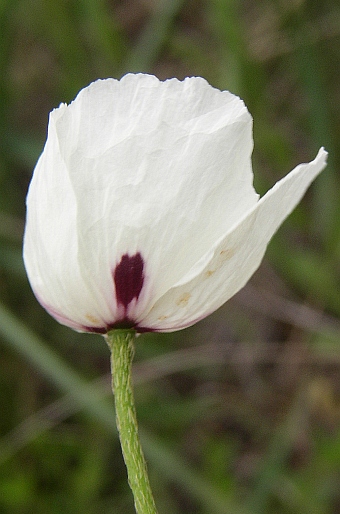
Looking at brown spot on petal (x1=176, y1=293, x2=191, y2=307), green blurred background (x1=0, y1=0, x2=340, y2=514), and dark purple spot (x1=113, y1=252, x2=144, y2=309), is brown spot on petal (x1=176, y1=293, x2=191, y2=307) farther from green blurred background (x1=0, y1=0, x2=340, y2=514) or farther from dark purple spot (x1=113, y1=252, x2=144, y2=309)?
green blurred background (x1=0, y1=0, x2=340, y2=514)

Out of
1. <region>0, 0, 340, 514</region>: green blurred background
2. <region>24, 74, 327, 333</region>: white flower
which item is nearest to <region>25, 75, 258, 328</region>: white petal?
<region>24, 74, 327, 333</region>: white flower

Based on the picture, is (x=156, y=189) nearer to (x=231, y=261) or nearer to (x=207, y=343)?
(x=231, y=261)

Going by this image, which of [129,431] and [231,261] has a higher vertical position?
[231,261]

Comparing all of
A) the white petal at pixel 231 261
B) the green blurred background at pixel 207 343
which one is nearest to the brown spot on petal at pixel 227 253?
the white petal at pixel 231 261

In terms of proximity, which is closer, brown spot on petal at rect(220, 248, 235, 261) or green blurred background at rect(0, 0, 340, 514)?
brown spot on petal at rect(220, 248, 235, 261)

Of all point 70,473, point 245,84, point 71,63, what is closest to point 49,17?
point 71,63

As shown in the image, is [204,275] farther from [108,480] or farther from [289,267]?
[108,480]

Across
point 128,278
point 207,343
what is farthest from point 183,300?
point 207,343
